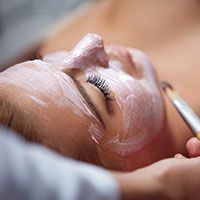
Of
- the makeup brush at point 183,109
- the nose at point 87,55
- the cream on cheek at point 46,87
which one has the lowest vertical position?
the makeup brush at point 183,109

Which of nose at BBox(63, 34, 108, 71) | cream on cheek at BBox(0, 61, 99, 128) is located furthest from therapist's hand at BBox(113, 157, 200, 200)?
nose at BBox(63, 34, 108, 71)

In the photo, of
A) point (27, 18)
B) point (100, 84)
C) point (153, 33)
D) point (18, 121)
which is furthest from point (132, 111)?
point (27, 18)

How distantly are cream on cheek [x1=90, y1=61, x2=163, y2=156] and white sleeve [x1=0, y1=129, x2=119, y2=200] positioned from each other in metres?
0.33

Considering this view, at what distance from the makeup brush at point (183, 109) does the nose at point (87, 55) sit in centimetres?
18

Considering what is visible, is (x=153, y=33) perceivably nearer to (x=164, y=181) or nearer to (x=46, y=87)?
(x=46, y=87)

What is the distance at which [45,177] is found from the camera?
448 mm

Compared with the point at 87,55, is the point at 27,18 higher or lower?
lower

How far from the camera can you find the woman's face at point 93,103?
2.52 feet

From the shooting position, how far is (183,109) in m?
0.94

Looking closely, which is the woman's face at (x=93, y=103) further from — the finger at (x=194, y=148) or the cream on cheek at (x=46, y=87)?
the finger at (x=194, y=148)

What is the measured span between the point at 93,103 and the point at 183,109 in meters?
0.21

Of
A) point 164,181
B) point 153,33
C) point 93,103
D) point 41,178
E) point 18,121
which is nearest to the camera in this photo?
point 41,178

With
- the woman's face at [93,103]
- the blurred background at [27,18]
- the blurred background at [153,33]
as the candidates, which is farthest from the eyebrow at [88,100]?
the blurred background at [27,18]

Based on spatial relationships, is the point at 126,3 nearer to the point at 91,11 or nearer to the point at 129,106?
the point at 91,11
